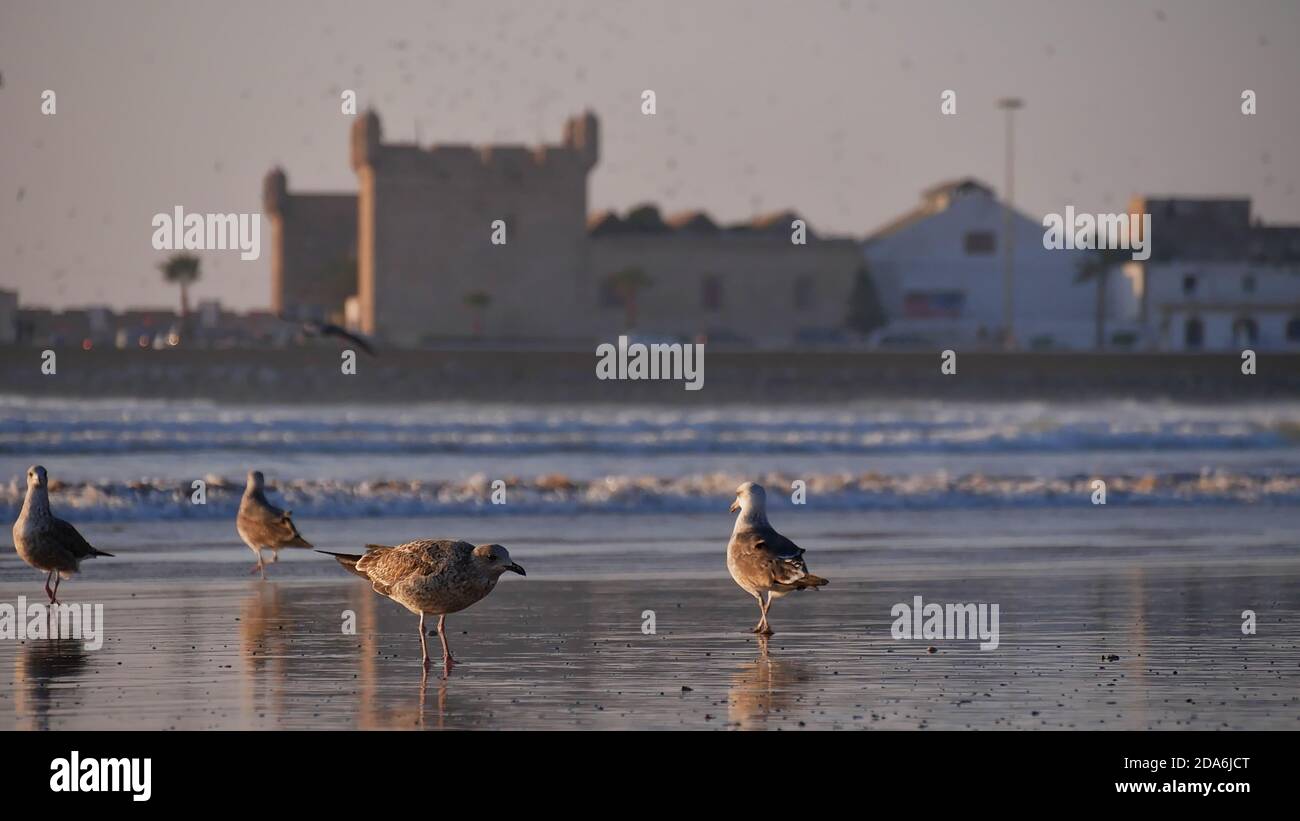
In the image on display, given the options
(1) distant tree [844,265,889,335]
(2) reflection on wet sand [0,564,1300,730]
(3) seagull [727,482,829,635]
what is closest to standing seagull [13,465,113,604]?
(2) reflection on wet sand [0,564,1300,730]

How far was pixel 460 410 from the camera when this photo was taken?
65.0 metres

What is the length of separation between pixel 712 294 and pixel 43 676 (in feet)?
254

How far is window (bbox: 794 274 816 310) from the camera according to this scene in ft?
286

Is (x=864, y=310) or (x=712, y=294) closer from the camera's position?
(x=864, y=310)

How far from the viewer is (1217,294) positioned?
86.4 meters

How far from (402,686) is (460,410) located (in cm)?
5564

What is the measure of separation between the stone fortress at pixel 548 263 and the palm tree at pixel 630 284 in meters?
0.07

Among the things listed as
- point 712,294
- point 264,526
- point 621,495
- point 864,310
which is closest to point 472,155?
point 712,294

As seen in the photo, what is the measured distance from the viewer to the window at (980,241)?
8688cm

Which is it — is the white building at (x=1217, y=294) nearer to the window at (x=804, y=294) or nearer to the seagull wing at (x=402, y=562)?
the window at (x=804, y=294)

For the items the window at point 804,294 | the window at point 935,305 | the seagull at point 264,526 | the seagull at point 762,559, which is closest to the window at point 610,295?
the window at point 804,294

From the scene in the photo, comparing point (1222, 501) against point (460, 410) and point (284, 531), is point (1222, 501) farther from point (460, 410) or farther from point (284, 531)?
point (460, 410)

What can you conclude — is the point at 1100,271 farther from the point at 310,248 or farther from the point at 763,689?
the point at 763,689
